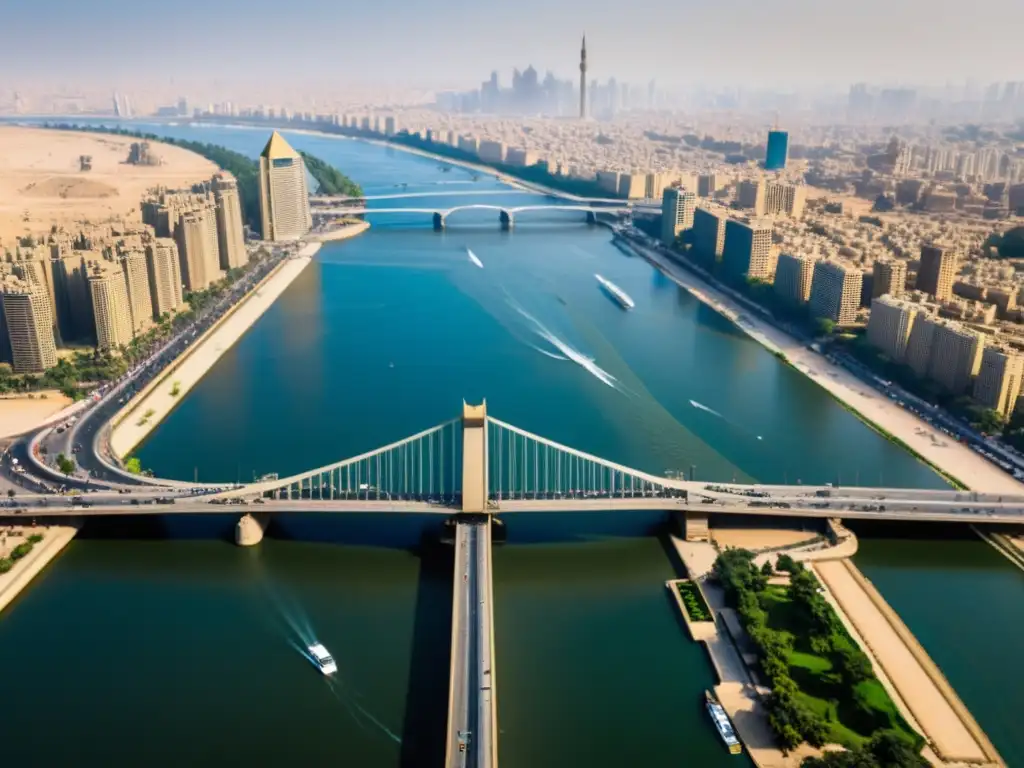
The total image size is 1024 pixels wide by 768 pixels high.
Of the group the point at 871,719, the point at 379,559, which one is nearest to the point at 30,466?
the point at 379,559

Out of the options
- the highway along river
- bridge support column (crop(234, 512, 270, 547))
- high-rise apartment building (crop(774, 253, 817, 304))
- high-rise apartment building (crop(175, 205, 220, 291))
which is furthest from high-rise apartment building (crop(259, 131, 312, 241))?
bridge support column (crop(234, 512, 270, 547))

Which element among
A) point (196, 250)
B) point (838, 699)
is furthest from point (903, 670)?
point (196, 250)

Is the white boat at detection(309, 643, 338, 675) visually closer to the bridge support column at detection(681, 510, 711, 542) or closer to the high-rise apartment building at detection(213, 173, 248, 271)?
the bridge support column at detection(681, 510, 711, 542)

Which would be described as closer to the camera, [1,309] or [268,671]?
[268,671]

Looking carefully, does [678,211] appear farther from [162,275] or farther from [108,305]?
[108,305]

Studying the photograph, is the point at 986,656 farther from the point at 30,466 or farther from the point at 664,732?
the point at 30,466

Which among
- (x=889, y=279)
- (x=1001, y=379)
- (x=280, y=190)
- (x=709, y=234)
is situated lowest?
(x=1001, y=379)
